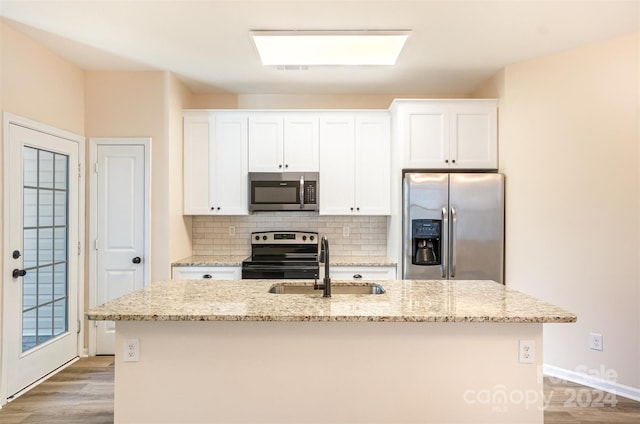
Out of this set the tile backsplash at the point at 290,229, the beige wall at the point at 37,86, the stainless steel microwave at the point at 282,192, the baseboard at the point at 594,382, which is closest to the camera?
the beige wall at the point at 37,86

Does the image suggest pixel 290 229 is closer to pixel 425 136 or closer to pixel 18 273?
pixel 425 136

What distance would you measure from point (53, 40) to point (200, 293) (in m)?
2.40

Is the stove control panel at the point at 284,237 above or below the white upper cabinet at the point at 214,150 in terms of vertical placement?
below

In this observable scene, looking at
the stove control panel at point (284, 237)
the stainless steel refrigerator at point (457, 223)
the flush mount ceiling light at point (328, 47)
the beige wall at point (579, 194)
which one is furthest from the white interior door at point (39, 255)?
the beige wall at point (579, 194)

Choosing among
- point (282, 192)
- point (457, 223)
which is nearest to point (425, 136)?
point (457, 223)

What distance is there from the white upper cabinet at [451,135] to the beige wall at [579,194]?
151 mm

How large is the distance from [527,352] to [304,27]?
2454 mm

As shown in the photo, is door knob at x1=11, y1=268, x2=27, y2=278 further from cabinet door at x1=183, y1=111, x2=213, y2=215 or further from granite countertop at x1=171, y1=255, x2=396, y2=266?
cabinet door at x1=183, y1=111, x2=213, y2=215

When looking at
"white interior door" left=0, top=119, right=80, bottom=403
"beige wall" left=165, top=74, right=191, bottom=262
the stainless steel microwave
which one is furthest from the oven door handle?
"white interior door" left=0, top=119, right=80, bottom=403

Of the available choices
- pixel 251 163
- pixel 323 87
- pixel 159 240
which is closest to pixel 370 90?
pixel 323 87

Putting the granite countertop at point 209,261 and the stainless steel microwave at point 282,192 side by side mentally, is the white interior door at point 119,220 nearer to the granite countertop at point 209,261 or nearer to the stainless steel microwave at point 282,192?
the granite countertop at point 209,261

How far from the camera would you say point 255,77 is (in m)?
3.91

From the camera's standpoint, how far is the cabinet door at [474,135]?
379cm

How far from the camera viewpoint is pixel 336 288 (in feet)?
8.46
